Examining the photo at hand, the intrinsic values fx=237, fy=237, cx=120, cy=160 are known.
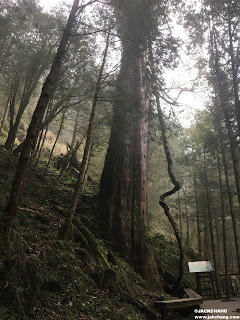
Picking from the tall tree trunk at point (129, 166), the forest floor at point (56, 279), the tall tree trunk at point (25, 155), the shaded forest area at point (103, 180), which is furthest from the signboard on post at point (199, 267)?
the tall tree trunk at point (25, 155)

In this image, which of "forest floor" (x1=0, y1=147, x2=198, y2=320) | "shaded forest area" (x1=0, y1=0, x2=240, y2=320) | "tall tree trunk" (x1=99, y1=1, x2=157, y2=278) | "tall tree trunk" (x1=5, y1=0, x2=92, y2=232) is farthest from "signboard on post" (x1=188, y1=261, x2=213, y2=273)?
"tall tree trunk" (x1=5, y1=0, x2=92, y2=232)

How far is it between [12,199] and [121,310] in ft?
10.1

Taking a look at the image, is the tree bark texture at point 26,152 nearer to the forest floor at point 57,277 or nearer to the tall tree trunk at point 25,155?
the tall tree trunk at point 25,155

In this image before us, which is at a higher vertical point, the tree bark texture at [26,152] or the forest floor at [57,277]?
the tree bark texture at [26,152]

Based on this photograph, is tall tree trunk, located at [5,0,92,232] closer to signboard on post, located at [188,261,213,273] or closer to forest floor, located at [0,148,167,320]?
forest floor, located at [0,148,167,320]

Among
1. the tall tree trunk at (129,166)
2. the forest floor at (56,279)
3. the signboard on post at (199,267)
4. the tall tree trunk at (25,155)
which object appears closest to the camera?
the forest floor at (56,279)

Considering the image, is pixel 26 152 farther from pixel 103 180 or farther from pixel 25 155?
pixel 103 180

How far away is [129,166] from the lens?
962cm

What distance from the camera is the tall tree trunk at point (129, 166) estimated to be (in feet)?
25.7

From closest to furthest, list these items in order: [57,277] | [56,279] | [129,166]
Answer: [56,279] < [57,277] < [129,166]

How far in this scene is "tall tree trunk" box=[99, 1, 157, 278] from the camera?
7.84 m

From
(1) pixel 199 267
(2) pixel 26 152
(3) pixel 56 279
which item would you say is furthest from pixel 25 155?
(1) pixel 199 267

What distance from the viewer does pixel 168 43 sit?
26.3 ft

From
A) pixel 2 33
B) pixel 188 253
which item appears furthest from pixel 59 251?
pixel 188 253
